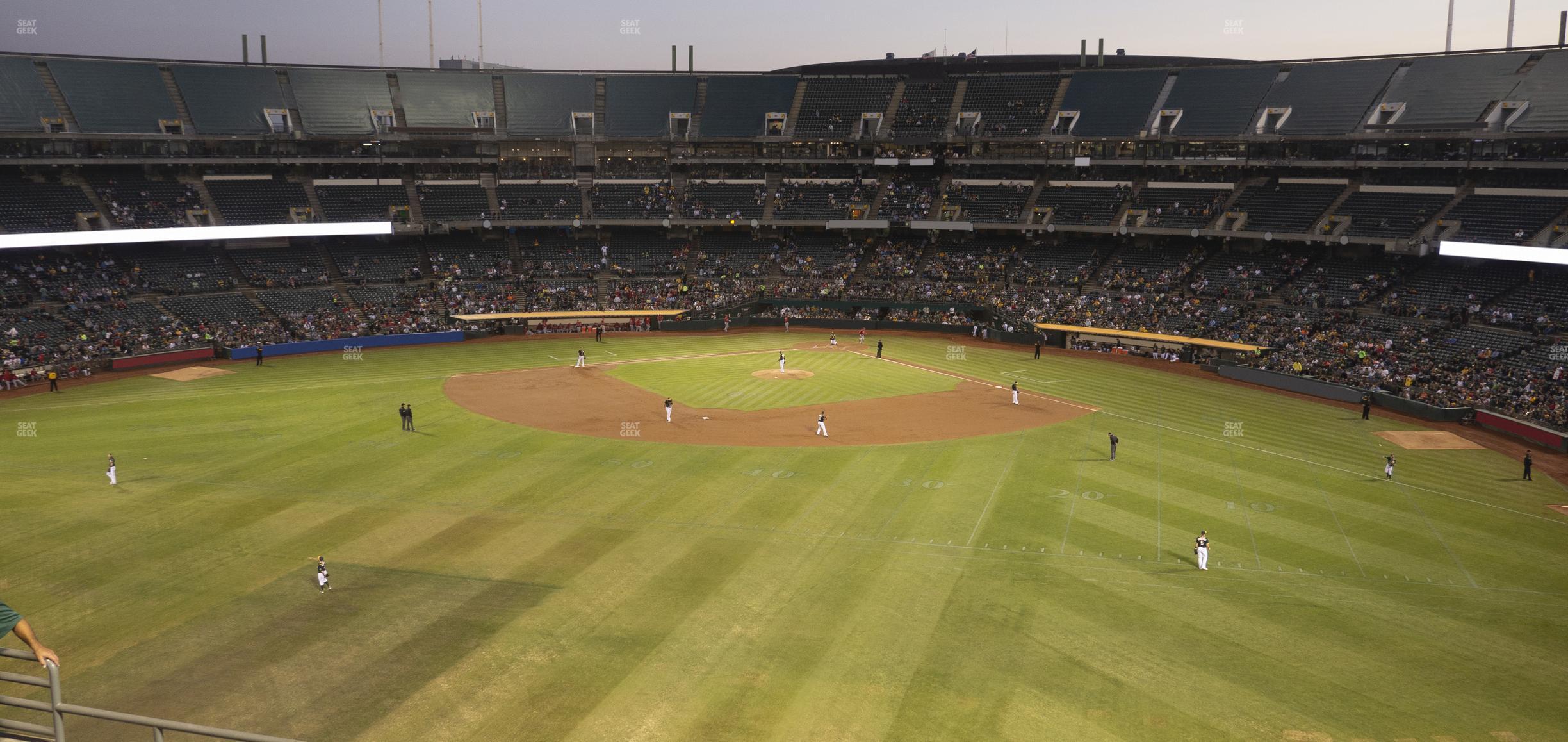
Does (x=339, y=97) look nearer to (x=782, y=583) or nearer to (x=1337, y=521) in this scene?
(x=782, y=583)

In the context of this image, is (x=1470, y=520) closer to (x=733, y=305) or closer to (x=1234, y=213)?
(x=1234, y=213)

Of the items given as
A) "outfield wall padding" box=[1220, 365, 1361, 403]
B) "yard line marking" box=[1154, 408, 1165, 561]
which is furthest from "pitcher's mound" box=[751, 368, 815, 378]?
"outfield wall padding" box=[1220, 365, 1361, 403]

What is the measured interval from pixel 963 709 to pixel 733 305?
59.4 meters

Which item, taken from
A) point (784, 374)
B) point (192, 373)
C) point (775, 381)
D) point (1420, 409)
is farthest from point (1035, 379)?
point (192, 373)

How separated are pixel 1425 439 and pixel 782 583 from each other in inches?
1325

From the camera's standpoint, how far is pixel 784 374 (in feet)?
184

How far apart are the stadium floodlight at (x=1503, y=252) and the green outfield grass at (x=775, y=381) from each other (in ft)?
99.6

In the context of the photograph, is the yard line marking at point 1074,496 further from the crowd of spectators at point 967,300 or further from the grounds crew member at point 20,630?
the grounds crew member at point 20,630

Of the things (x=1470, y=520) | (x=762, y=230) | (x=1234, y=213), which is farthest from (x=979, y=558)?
(x=762, y=230)

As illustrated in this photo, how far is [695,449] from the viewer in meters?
39.6

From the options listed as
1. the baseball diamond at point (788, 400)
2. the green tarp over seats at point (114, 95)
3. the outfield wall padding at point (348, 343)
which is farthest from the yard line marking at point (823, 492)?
the green tarp over seats at point (114, 95)

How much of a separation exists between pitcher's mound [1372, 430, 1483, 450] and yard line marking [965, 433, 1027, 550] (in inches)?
665

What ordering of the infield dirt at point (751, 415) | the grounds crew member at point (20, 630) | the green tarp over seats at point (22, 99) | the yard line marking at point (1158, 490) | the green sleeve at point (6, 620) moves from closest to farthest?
the grounds crew member at point (20, 630)
the green sleeve at point (6, 620)
the yard line marking at point (1158, 490)
the infield dirt at point (751, 415)
the green tarp over seats at point (22, 99)

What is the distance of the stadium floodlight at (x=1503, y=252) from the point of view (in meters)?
50.9
